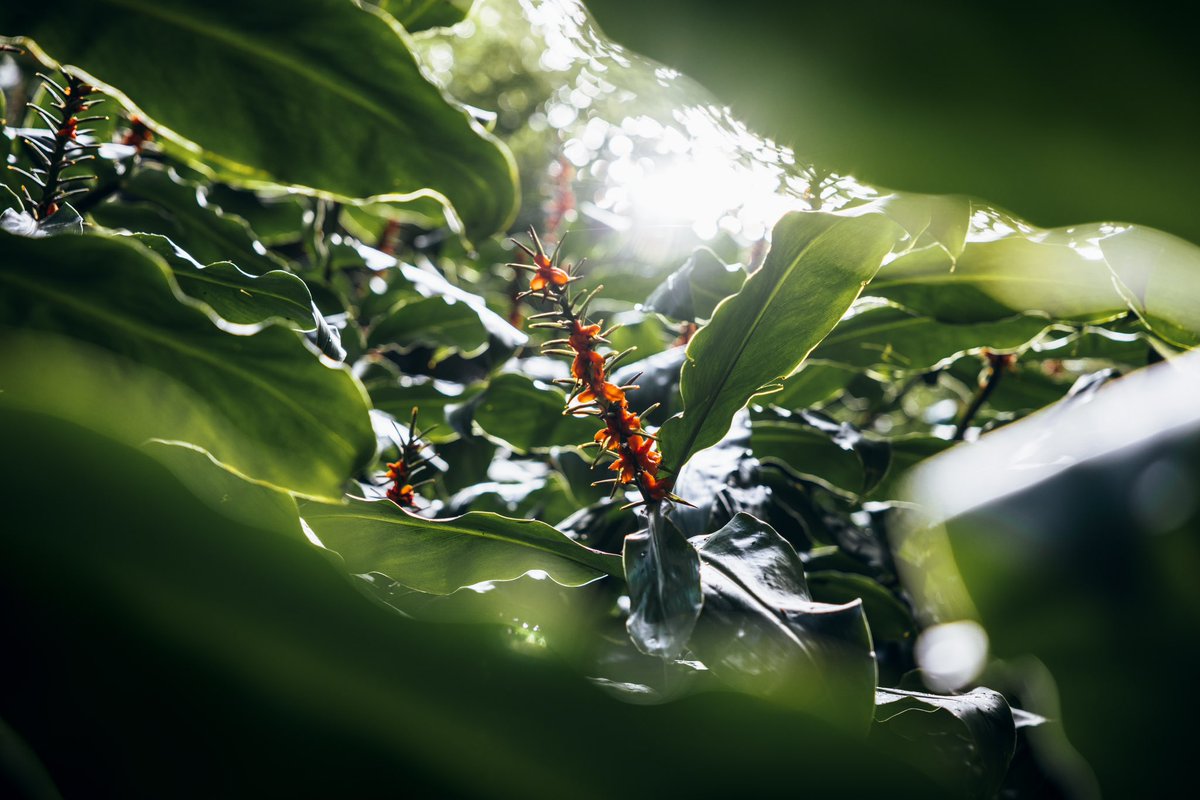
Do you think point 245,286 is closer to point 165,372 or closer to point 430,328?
point 165,372

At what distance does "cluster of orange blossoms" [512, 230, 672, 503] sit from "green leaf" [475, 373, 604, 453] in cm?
26

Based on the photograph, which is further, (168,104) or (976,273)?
(976,273)

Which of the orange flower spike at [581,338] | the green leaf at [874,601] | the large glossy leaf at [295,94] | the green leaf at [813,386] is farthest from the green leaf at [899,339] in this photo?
the large glossy leaf at [295,94]

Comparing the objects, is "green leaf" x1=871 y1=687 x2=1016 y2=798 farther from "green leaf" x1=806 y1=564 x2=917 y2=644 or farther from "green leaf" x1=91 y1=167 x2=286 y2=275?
"green leaf" x1=91 y1=167 x2=286 y2=275

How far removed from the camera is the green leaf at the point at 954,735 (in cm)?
46

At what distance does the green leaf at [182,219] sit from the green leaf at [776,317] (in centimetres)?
54

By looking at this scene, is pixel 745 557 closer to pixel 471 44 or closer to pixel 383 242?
pixel 383 242

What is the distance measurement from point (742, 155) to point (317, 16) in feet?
0.87

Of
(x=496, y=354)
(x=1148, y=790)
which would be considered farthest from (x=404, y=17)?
(x=1148, y=790)

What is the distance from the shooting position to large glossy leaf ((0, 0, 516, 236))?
0.42 metres

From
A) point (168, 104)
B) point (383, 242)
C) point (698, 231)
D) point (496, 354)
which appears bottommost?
point (383, 242)

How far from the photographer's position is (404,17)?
0.83 metres

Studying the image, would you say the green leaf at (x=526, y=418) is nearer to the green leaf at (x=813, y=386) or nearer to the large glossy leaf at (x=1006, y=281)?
the green leaf at (x=813, y=386)

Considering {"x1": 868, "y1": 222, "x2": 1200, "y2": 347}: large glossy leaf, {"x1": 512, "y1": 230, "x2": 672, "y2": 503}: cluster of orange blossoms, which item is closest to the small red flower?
{"x1": 512, "y1": 230, "x2": 672, "y2": 503}: cluster of orange blossoms
